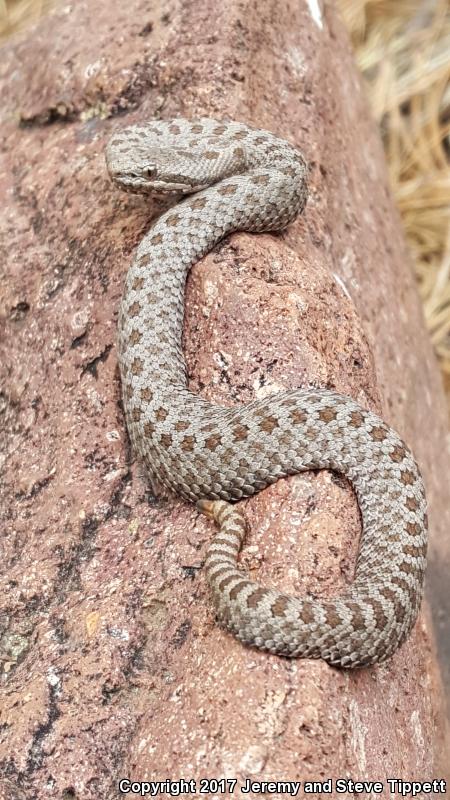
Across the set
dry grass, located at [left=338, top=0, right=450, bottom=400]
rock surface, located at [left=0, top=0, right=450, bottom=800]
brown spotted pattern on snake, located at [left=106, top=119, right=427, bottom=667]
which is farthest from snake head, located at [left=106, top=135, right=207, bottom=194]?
dry grass, located at [left=338, top=0, right=450, bottom=400]

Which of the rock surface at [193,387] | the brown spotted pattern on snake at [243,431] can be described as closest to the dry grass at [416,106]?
the rock surface at [193,387]

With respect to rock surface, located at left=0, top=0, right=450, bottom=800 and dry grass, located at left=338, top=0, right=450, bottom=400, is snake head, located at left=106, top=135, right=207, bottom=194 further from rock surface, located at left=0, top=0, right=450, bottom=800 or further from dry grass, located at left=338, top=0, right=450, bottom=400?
dry grass, located at left=338, top=0, right=450, bottom=400

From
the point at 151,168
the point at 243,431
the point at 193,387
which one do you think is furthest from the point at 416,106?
the point at 243,431

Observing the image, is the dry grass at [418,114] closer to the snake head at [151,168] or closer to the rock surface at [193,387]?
the rock surface at [193,387]

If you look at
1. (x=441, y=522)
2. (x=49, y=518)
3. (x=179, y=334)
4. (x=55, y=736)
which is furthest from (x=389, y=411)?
(x=55, y=736)

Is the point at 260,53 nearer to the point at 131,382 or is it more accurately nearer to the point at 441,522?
the point at 131,382

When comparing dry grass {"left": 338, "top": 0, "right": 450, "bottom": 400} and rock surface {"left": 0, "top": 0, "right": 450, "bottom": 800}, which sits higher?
rock surface {"left": 0, "top": 0, "right": 450, "bottom": 800}
